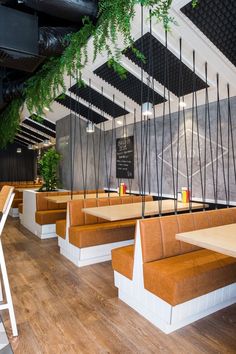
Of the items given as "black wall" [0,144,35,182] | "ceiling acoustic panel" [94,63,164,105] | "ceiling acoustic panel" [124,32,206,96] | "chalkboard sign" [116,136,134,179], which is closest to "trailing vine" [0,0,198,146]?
"ceiling acoustic panel" [124,32,206,96]

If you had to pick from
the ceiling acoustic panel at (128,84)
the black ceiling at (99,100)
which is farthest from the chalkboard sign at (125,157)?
the ceiling acoustic panel at (128,84)

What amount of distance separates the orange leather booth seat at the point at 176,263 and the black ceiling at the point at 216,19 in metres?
2.01

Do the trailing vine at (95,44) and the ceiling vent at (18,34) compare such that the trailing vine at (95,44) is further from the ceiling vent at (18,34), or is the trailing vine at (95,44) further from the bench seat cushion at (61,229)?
the bench seat cushion at (61,229)

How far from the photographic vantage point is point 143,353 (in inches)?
75.5

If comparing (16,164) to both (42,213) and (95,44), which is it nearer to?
(42,213)

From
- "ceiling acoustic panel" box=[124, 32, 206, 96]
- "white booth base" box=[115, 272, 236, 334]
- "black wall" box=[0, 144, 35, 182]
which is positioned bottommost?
"white booth base" box=[115, 272, 236, 334]

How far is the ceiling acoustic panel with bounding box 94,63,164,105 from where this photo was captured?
181 inches

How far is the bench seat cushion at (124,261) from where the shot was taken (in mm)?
2553

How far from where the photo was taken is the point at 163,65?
3.86m

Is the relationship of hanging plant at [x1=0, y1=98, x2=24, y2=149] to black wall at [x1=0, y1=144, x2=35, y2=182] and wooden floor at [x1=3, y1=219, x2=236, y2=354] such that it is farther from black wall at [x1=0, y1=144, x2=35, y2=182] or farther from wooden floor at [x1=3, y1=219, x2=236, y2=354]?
black wall at [x1=0, y1=144, x2=35, y2=182]

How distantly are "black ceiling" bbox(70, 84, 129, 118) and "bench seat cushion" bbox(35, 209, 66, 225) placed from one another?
258cm

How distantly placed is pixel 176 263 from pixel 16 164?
13125mm

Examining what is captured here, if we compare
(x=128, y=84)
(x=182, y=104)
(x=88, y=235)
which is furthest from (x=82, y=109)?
(x=88, y=235)

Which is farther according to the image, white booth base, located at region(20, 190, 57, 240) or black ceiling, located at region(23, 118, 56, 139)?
black ceiling, located at region(23, 118, 56, 139)
